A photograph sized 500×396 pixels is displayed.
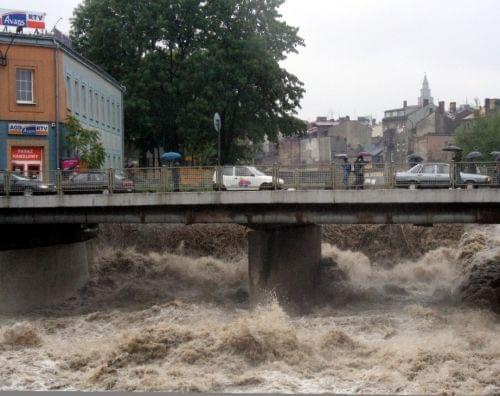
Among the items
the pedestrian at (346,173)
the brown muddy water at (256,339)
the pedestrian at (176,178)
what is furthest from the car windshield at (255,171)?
the brown muddy water at (256,339)

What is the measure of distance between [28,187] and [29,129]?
10444 mm

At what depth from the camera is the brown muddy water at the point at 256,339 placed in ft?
61.9

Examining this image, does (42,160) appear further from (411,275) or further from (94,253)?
(411,275)

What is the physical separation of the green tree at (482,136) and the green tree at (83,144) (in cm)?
4086

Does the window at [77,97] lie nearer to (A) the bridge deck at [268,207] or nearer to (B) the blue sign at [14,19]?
(B) the blue sign at [14,19]

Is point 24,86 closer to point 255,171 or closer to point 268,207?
point 255,171

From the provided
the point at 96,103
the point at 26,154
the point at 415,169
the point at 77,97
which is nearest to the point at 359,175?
the point at 415,169

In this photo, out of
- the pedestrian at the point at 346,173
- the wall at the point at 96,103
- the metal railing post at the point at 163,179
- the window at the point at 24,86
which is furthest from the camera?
the wall at the point at 96,103

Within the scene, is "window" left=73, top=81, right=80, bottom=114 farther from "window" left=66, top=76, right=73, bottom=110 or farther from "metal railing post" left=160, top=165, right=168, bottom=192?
"metal railing post" left=160, top=165, right=168, bottom=192

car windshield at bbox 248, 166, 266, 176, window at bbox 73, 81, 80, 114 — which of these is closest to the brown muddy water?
car windshield at bbox 248, 166, 266, 176

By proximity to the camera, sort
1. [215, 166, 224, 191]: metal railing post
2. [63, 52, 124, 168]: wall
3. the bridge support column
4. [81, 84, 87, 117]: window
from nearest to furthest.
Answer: [215, 166, 224, 191]: metal railing post
the bridge support column
[63, 52, 124, 168]: wall
[81, 84, 87, 117]: window

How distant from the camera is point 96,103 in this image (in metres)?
47.2

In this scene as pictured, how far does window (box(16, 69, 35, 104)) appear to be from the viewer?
127 ft

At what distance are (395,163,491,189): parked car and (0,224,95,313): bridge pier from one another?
45.2ft
